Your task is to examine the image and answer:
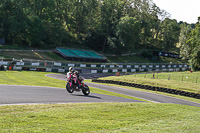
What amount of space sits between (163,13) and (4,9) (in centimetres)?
7624

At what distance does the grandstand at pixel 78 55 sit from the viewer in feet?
219

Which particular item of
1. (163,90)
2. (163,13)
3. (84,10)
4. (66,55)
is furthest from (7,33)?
(163,13)

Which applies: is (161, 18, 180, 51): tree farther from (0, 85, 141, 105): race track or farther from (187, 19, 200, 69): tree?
(0, 85, 141, 105): race track

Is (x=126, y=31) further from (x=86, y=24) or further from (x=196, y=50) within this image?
(x=196, y=50)

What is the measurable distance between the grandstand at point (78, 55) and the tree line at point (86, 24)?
6.27 metres

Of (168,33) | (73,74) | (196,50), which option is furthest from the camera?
(168,33)

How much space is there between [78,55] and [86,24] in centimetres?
2251

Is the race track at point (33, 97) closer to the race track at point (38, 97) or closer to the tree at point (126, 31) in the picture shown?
the race track at point (38, 97)

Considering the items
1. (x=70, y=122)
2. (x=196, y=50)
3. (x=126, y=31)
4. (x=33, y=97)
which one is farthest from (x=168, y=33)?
(x=70, y=122)

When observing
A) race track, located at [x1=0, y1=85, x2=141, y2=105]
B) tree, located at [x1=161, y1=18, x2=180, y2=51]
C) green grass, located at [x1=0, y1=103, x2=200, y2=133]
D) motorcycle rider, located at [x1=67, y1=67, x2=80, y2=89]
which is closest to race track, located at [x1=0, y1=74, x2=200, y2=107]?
race track, located at [x1=0, y1=85, x2=141, y2=105]

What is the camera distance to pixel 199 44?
61656 millimetres

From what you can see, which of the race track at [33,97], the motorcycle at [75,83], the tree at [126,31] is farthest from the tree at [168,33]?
the race track at [33,97]

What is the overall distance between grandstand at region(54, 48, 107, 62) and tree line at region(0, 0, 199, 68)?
6.27 metres

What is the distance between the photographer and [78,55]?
69438 mm
